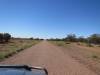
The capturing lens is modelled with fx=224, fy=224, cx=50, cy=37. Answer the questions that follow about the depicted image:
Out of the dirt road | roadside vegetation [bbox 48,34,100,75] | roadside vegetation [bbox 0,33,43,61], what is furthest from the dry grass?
roadside vegetation [bbox 48,34,100,75]

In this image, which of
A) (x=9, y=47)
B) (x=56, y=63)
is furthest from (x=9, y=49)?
(x=56, y=63)

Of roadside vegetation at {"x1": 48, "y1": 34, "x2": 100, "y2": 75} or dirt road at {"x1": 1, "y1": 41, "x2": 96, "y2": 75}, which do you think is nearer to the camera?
dirt road at {"x1": 1, "y1": 41, "x2": 96, "y2": 75}

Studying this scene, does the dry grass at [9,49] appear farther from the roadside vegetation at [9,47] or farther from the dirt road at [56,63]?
the dirt road at [56,63]

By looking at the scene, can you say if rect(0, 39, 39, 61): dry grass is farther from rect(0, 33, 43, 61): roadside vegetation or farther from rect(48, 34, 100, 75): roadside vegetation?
rect(48, 34, 100, 75): roadside vegetation

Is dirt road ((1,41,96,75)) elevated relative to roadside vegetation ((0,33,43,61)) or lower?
lower

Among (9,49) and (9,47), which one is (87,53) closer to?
(9,49)

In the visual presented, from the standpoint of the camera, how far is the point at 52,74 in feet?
37.9

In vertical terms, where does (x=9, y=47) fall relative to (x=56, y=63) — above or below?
above

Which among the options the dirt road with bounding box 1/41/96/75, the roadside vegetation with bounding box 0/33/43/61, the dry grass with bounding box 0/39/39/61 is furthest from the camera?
the roadside vegetation with bounding box 0/33/43/61

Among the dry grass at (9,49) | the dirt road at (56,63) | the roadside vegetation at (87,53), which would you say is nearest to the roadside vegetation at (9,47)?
the dry grass at (9,49)

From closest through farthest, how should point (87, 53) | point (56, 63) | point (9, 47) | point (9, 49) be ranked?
point (56, 63) < point (87, 53) < point (9, 49) < point (9, 47)

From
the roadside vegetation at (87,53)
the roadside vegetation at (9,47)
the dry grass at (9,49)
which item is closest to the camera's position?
the roadside vegetation at (87,53)

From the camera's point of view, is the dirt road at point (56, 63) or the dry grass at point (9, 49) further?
the dry grass at point (9, 49)

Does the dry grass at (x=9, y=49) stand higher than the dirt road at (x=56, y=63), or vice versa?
the dry grass at (x=9, y=49)
